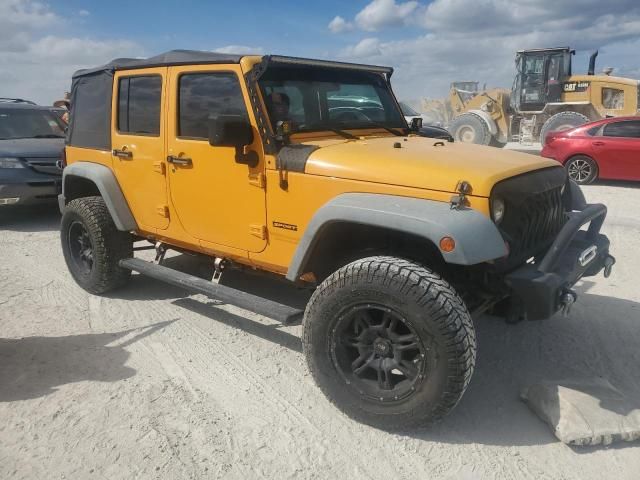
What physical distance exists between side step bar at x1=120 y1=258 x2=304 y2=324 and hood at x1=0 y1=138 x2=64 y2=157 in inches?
167

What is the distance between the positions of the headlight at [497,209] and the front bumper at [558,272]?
298 mm

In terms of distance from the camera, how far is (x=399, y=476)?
2.52m

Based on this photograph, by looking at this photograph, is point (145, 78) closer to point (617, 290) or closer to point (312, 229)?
point (312, 229)

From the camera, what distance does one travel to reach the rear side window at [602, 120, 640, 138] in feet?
Answer: 32.0

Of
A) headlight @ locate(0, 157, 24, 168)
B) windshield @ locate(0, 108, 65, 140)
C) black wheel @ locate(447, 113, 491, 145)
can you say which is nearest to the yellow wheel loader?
black wheel @ locate(447, 113, 491, 145)

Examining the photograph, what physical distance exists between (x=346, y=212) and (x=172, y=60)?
194cm

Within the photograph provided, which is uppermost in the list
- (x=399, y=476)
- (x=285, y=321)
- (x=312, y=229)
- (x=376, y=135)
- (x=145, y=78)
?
(x=145, y=78)

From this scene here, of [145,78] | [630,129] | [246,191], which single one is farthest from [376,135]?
[630,129]

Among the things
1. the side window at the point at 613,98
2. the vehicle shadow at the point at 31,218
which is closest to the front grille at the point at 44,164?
the vehicle shadow at the point at 31,218

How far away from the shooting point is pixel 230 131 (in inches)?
119

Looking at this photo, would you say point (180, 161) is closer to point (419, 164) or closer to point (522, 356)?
point (419, 164)

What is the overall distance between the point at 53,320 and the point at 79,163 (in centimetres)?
139

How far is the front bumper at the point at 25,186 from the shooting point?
7340 millimetres

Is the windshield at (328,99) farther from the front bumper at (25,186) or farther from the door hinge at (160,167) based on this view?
the front bumper at (25,186)
